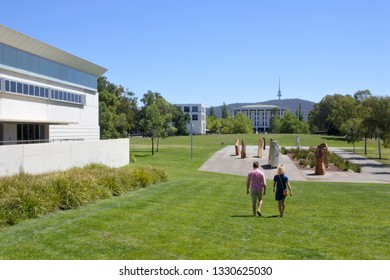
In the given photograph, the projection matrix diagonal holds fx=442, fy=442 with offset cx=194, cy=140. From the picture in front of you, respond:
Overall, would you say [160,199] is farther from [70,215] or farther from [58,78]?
[58,78]

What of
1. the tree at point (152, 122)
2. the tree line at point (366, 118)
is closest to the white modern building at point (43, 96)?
the tree at point (152, 122)

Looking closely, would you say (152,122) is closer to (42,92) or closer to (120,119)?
(120,119)

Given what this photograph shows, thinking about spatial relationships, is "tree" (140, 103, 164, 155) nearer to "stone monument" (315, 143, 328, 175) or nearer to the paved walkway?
the paved walkway

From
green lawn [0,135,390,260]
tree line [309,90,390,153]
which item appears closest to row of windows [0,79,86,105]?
green lawn [0,135,390,260]

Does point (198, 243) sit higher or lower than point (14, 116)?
lower

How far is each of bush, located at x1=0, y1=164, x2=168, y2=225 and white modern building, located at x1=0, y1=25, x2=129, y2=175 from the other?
5964 millimetres

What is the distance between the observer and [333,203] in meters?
18.1

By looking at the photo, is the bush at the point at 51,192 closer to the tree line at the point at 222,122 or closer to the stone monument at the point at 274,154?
the stone monument at the point at 274,154

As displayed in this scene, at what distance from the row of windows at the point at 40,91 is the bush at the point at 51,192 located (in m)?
15.8

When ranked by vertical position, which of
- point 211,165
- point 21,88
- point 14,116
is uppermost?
point 21,88

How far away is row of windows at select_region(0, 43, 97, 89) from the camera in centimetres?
3161
